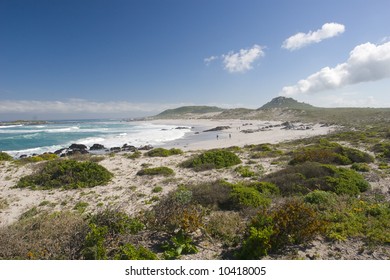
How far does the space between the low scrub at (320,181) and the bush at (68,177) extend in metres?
10.4

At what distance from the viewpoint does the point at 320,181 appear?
10664mm

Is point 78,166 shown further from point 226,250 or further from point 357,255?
point 357,255

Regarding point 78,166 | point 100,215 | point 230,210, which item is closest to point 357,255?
point 230,210

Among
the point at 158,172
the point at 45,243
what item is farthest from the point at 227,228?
the point at 158,172

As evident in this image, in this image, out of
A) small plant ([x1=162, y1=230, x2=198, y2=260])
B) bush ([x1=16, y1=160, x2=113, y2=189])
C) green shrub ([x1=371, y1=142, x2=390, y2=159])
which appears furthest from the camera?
green shrub ([x1=371, y1=142, x2=390, y2=159])

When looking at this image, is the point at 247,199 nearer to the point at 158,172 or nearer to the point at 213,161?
the point at 158,172

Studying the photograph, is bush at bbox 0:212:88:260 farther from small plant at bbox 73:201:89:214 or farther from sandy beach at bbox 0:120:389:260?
small plant at bbox 73:201:89:214

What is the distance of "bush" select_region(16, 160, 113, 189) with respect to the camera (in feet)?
47.5

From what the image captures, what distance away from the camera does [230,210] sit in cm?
890

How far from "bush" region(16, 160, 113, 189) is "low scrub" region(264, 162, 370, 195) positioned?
34.2 ft

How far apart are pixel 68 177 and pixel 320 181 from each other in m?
14.2

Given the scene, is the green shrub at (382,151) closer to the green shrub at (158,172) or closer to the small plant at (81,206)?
the green shrub at (158,172)

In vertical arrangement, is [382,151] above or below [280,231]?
below

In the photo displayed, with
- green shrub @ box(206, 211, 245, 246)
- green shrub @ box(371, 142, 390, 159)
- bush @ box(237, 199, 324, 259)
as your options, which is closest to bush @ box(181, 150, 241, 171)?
green shrub @ box(206, 211, 245, 246)
